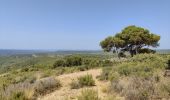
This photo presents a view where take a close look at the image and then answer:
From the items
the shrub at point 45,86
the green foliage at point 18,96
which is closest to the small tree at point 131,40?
the shrub at point 45,86

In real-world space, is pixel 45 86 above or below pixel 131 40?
below

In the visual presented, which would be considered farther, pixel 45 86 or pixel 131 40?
pixel 131 40

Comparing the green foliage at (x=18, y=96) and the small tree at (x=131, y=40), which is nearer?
the green foliage at (x=18, y=96)

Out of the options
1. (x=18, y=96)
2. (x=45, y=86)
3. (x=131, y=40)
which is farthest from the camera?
(x=131, y=40)

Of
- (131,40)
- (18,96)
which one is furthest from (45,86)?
(131,40)

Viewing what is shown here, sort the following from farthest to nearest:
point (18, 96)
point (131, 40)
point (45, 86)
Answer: point (131, 40) < point (45, 86) < point (18, 96)

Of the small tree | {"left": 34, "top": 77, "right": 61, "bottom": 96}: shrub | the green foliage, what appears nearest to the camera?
the green foliage

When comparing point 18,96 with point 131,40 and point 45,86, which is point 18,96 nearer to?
point 45,86

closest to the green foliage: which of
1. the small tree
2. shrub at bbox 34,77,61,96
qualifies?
shrub at bbox 34,77,61,96

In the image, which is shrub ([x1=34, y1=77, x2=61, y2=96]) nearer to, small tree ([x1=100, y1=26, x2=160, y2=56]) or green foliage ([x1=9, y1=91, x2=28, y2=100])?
green foliage ([x1=9, y1=91, x2=28, y2=100])

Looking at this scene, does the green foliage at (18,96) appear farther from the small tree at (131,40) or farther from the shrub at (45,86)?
the small tree at (131,40)

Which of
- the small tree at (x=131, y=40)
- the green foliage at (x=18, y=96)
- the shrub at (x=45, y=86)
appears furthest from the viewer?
the small tree at (x=131, y=40)

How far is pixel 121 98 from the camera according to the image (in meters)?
6.35

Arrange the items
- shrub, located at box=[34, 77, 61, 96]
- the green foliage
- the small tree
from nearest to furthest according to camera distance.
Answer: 1. the green foliage
2. shrub, located at box=[34, 77, 61, 96]
3. the small tree
